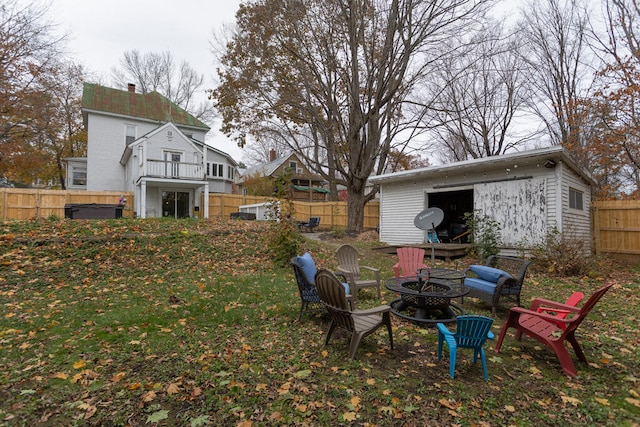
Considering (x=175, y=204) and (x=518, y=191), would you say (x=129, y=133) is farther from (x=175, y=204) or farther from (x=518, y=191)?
(x=518, y=191)

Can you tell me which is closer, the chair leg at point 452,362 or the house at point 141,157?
the chair leg at point 452,362

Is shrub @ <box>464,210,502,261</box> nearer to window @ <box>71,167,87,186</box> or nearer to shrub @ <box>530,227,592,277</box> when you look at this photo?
shrub @ <box>530,227,592,277</box>

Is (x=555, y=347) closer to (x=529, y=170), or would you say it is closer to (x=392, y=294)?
(x=392, y=294)

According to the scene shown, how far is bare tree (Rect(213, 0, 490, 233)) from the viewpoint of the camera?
12.2 m

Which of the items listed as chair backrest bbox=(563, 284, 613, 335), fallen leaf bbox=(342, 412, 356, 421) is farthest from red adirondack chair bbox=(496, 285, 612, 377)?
fallen leaf bbox=(342, 412, 356, 421)

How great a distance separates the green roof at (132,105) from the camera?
2084 centimetres

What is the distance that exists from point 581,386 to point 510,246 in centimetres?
740

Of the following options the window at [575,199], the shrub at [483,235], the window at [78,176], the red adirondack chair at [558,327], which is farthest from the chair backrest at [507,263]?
the window at [78,176]

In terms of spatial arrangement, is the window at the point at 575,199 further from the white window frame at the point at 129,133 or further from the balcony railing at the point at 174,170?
the white window frame at the point at 129,133

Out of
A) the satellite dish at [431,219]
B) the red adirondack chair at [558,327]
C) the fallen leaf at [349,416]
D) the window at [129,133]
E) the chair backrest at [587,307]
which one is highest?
the window at [129,133]

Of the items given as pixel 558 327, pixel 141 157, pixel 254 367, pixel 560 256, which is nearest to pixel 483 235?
pixel 560 256

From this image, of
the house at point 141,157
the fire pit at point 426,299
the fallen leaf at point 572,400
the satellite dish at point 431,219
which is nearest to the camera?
the fallen leaf at point 572,400

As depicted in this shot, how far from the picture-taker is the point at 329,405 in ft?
8.31

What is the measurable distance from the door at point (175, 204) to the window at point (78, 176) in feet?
23.3
